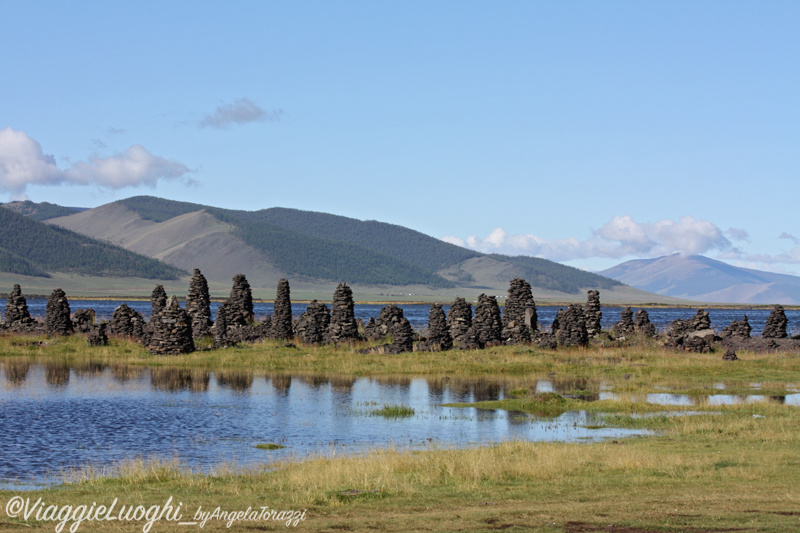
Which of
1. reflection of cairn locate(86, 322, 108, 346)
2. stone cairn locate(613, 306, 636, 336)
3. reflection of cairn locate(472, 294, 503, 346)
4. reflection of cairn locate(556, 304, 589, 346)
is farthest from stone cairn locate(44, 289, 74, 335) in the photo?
stone cairn locate(613, 306, 636, 336)

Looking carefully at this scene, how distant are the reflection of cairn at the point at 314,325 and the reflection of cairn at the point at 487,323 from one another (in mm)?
12963

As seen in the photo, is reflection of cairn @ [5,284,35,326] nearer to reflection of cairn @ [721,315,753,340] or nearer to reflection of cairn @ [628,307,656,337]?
reflection of cairn @ [628,307,656,337]

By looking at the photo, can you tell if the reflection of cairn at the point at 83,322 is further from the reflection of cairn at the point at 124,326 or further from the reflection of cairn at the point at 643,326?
the reflection of cairn at the point at 643,326

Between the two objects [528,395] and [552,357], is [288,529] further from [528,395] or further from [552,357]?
[552,357]

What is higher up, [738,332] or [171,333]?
[171,333]

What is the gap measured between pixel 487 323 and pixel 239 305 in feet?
85.3

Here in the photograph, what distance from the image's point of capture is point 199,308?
3051 inches

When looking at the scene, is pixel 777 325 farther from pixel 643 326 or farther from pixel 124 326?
pixel 124 326

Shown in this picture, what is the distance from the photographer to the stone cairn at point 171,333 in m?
63.0

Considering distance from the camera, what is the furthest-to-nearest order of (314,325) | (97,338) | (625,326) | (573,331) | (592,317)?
(625,326) → (592,317) → (314,325) → (97,338) → (573,331)

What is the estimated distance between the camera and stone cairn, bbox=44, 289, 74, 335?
73.9 meters

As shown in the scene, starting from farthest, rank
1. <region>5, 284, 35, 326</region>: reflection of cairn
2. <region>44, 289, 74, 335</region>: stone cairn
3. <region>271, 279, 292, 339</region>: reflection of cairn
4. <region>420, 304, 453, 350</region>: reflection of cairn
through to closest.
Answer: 1. <region>5, 284, 35, 326</region>: reflection of cairn
2. <region>271, 279, 292, 339</region>: reflection of cairn
3. <region>44, 289, 74, 335</region>: stone cairn
4. <region>420, 304, 453, 350</region>: reflection of cairn

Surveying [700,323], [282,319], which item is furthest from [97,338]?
[700,323]

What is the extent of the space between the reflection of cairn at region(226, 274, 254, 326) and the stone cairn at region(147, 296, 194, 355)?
1506 cm
